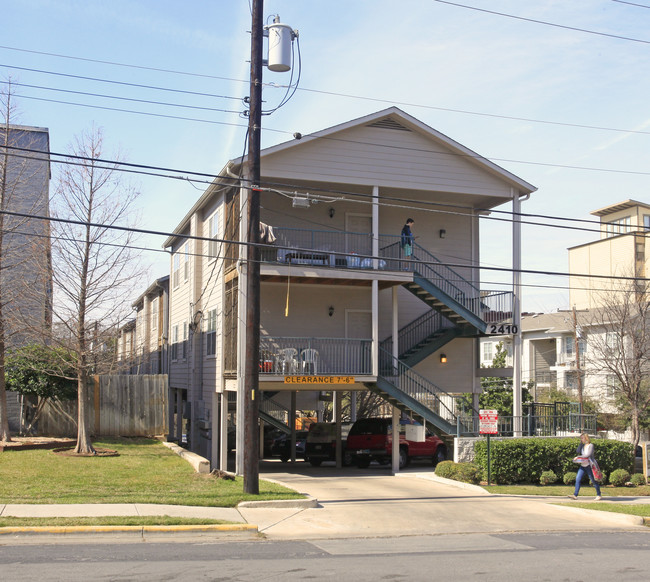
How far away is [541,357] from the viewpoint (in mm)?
60188

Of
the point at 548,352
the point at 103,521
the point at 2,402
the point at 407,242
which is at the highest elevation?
the point at 407,242

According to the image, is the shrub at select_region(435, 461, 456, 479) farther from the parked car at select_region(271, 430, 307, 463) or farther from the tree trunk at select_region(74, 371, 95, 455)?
the tree trunk at select_region(74, 371, 95, 455)

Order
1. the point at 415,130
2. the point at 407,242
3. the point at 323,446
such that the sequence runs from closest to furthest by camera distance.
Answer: the point at 407,242 → the point at 415,130 → the point at 323,446

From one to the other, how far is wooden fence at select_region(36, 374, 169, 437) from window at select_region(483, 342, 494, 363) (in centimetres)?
4422

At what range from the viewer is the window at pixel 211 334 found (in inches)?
994

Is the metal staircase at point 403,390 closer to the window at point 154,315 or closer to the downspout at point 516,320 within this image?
the downspout at point 516,320

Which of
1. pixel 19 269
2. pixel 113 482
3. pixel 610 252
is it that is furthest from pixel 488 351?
pixel 113 482

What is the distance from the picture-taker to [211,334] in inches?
1019

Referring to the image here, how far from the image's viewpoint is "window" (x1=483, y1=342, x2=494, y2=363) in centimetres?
6906

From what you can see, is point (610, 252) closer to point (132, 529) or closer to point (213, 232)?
point (213, 232)

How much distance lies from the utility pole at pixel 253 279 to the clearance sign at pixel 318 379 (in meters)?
5.34

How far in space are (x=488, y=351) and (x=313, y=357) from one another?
5038 cm

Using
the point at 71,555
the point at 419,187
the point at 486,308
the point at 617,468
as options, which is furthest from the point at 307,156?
the point at 71,555

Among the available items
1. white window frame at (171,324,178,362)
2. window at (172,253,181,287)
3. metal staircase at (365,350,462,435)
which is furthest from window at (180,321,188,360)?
metal staircase at (365,350,462,435)
